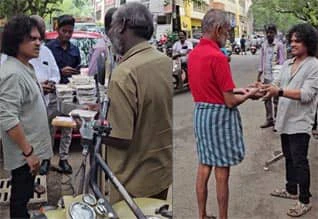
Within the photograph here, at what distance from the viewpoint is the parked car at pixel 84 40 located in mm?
991

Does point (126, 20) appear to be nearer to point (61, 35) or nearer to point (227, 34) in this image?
point (61, 35)

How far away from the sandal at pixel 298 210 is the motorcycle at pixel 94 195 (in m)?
0.98

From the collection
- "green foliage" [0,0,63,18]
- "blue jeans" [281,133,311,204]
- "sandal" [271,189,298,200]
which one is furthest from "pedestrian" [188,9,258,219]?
"blue jeans" [281,133,311,204]

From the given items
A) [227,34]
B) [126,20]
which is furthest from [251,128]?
[126,20]

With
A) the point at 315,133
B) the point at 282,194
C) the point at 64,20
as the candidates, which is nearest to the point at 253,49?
the point at 64,20

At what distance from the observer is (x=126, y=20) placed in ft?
3.11

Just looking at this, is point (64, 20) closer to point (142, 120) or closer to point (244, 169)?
point (142, 120)

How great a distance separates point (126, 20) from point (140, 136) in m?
0.25

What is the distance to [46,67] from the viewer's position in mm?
1016

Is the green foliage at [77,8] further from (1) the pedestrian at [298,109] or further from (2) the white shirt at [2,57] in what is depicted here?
(1) the pedestrian at [298,109]

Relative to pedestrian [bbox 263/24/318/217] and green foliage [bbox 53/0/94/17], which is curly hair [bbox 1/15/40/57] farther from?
pedestrian [bbox 263/24/318/217]

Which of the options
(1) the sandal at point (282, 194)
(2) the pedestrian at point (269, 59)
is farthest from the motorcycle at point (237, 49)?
(1) the sandal at point (282, 194)

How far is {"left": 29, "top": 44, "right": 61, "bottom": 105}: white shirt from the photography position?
3.29 ft

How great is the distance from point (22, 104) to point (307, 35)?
101 cm
